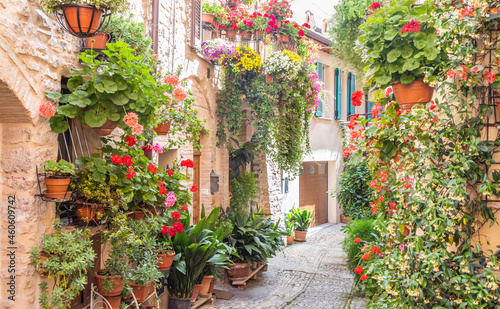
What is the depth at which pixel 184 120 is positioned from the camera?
5527mm

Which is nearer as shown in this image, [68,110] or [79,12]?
[79,12]

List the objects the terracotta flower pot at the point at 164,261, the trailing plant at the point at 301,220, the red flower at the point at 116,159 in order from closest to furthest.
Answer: the red flower at the point at 116,159 → the terracotta flower pot at the point at 164,261 → the trailing plant at the point at 301,220

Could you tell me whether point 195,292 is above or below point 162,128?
below

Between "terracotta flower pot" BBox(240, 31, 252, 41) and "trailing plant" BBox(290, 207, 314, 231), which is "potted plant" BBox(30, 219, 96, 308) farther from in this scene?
"trailing plant" BBox(290, 207, 314, 231)

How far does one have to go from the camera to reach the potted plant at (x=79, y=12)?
126 inches

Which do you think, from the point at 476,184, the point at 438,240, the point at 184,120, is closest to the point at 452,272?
the point at 438,240

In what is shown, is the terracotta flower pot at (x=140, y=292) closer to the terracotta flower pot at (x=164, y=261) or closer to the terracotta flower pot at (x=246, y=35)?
the terracotta flower pot at (x=164, y=261)

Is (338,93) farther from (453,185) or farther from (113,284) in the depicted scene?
(453,185)

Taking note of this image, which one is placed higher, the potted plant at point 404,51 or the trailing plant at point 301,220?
the potted plant at point 404,51

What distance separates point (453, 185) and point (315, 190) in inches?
468

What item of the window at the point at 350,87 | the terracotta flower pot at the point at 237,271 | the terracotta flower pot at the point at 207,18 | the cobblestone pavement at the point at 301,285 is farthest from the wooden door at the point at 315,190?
the terracotta flower pot at the point at 207,18

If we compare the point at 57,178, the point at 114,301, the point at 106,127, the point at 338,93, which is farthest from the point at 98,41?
the point at 338,93

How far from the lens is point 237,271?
7410mm

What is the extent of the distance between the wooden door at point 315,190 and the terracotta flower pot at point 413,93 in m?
10.1
